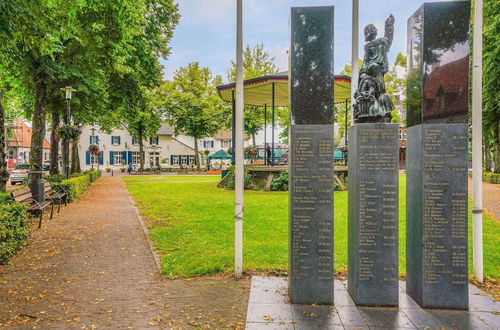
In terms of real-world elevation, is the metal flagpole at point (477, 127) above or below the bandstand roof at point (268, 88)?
below

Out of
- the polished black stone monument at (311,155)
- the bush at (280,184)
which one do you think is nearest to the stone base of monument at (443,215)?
the polished black stone monument at (311,155)

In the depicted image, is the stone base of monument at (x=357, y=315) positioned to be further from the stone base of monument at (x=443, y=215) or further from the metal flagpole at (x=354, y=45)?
the metal flagpole at (x=354, y=45)

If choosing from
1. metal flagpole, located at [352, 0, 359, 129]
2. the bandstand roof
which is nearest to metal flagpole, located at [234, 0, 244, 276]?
metal flagpole, located at [352, 0, 359, 129]

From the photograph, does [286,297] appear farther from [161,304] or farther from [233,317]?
[161,304]

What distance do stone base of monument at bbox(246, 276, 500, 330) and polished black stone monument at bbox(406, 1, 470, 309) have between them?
0.25 metres

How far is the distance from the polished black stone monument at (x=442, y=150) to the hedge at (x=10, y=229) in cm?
702

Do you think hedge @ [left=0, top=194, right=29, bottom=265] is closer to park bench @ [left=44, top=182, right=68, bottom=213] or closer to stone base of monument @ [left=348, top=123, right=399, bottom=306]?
park bench @ [left=44, top=182, right=68, bottom=213]

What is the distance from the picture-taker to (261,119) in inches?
1405

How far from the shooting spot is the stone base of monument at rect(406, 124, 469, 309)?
4.40 metres

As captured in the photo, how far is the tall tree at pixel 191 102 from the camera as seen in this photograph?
43562mm

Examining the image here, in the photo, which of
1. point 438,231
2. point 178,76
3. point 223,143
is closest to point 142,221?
point 438,231

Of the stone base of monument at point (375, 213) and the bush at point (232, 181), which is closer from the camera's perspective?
the stone base of monument at point (375, 213)

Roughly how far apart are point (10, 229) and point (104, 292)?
3.23 m

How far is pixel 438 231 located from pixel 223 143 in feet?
206
